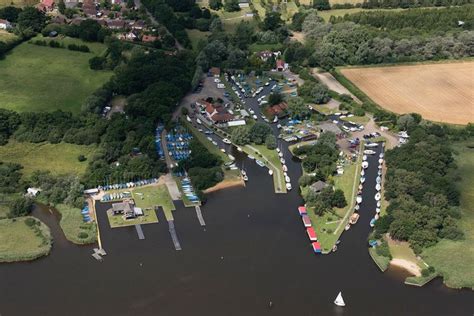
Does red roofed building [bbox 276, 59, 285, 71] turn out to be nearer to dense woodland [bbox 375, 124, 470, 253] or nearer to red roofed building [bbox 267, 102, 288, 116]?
red roofed building [bbox 267, 102, 288, 116]

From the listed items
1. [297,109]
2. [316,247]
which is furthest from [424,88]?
[316,247]

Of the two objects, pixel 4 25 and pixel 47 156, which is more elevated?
pixel 4 25

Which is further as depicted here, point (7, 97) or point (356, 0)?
point (356, 0)

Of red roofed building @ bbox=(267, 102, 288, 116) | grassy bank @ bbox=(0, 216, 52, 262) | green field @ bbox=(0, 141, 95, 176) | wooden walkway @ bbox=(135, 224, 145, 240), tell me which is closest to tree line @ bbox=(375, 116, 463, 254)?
red roofed building @ bbox=(267, 102, 288, 116)

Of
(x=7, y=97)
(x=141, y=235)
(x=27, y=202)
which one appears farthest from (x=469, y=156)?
(x=7, y=97)

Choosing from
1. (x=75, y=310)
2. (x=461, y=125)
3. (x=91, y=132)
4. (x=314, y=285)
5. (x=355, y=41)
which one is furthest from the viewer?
(x=355, y=41)

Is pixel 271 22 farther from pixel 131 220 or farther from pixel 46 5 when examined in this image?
pixel 131 220

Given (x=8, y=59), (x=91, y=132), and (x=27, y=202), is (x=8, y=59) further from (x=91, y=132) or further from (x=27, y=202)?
(x=27, y=202)
